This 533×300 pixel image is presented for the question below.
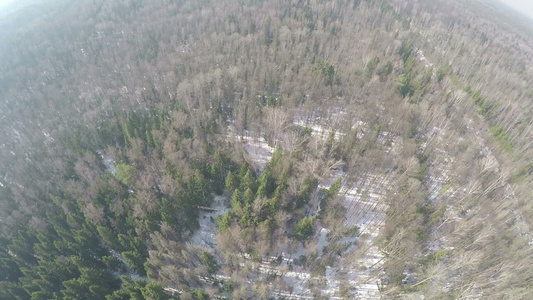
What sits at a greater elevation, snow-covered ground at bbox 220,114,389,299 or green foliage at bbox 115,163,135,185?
green foliage at bbox 115,163,135,185

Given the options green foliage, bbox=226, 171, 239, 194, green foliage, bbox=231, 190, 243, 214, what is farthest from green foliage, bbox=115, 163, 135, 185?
green foliage, bbox=231, 190, 243, 214

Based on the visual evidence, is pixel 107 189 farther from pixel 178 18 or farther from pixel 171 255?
pixel 178 18

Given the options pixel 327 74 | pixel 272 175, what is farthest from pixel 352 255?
pixel 327 74

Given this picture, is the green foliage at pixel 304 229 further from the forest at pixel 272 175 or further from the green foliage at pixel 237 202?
the green foliage at pixel 237 202

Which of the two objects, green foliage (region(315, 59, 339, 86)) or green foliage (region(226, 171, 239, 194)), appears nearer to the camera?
green foliage (region(226, 171, 239, 194))

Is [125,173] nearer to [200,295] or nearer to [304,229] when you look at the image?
[200,295]

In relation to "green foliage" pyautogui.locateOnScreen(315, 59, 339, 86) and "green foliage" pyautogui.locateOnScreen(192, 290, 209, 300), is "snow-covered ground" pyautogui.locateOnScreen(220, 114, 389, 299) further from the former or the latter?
"green foliage" pyautogui.locateOnScreen(315, 59, 339, 86)

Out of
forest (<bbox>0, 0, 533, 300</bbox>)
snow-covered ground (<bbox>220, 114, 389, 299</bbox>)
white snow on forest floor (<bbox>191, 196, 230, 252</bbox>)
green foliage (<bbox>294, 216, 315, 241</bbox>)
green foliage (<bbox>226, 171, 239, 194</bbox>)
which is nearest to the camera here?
forest (<bbox>0, 0, 533, 300</bbox>)
